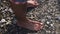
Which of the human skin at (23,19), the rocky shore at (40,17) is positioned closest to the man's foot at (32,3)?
the rocky shore at (40,17)

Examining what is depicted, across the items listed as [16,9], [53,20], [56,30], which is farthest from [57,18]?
[16,9]

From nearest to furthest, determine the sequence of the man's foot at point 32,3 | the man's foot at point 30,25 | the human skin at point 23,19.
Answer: the human skin at point 23,19
the man's foot at point 30,25
the man's foot at point 32,3

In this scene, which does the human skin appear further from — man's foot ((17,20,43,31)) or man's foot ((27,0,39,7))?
man's foot ((27,0,39,7))

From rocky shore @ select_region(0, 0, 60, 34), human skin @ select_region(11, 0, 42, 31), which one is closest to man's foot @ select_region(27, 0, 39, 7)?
rocky shore @ select_region(0, 0, 60, 34)

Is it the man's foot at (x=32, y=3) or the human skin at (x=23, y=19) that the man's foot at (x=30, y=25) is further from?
the man's foot at (x=32, y=3)

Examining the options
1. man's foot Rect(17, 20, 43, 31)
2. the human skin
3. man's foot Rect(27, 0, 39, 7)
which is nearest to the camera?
the human skin

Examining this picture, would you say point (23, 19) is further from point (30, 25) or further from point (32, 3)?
point (32, 3)

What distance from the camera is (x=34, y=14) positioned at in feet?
6.91

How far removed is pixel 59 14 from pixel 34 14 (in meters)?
0.30

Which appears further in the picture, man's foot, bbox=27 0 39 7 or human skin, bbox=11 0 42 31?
man's foot, bbox=27 0 39 7

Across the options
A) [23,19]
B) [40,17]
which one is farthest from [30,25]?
[40,17]

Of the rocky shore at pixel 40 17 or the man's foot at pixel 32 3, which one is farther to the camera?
the man's foot at pixel 32 3

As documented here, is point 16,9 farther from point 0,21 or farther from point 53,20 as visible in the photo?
point 53,20

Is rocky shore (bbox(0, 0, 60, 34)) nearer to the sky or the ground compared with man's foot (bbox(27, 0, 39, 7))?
nearer to the ground
